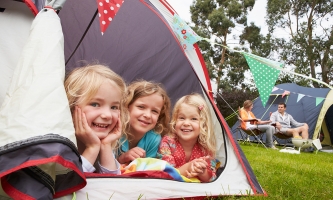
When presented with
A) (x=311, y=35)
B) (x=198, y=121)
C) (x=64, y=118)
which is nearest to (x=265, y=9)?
(x=311, y=35)

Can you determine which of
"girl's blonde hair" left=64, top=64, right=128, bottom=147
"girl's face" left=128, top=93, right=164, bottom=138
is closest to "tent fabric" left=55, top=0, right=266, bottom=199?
"girl's face" left=128, top=93, right=164, bottom=138

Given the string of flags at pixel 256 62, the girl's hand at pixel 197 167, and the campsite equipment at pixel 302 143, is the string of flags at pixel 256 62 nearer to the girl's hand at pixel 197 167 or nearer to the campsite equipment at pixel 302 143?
the girl's hand at pixel 197 167

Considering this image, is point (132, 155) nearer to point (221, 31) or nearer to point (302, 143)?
point (302, 143)

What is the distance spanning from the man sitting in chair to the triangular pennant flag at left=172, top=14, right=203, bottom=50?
4.37m

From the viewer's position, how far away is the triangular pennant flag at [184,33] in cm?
226

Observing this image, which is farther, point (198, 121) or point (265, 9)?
point (265, 9)

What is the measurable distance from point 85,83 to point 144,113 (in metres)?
0.57

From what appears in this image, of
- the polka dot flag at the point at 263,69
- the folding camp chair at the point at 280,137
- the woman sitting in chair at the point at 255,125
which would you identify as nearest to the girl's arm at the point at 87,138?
the polka dot flag at the point at 263,69

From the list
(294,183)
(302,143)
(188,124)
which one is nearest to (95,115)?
(188,124)

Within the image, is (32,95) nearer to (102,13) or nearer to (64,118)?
(64,118)

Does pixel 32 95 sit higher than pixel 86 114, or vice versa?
pixel 32 95

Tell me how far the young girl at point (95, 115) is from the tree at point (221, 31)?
46.5 feet

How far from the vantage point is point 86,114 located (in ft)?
5.30

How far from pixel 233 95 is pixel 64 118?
10.8m
